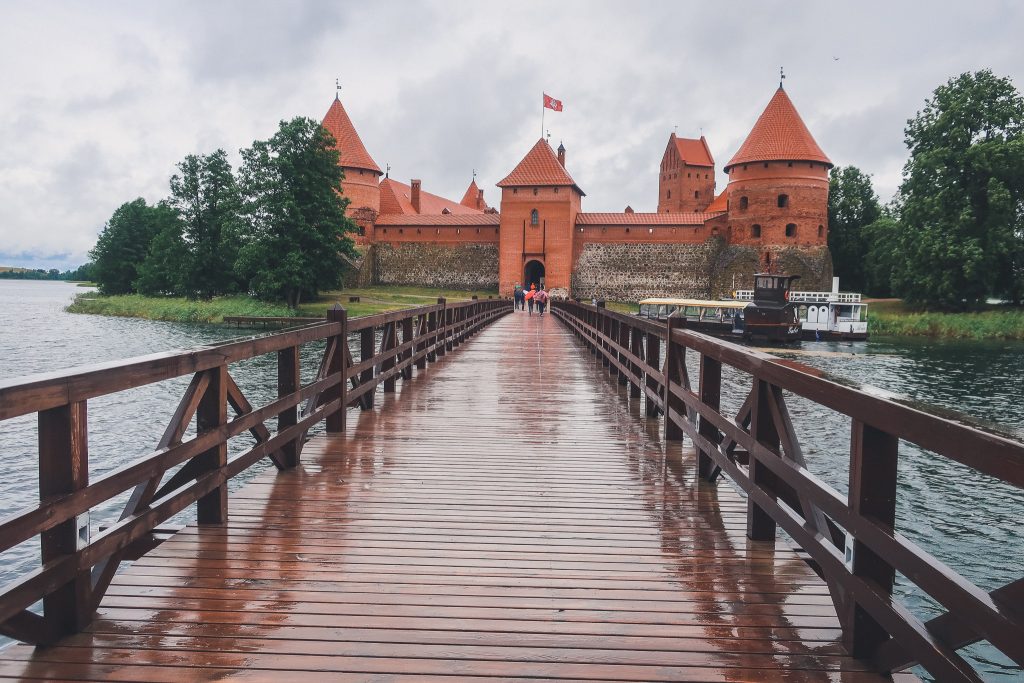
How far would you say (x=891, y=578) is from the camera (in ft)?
7.47

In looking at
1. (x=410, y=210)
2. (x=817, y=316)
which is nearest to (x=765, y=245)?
(x=817, y=316)

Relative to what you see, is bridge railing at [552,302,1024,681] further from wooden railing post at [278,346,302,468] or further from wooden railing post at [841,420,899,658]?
wooden railing post at [278,346,302,468]

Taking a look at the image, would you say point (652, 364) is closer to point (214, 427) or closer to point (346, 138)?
point (214, 427)

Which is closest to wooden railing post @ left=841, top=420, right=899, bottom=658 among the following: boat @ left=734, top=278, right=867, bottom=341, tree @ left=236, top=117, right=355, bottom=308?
boat @ left=734, top=278, right=867, bottom=341

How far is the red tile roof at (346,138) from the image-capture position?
48.6 m

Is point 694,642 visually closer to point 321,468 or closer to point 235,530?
point 235,530

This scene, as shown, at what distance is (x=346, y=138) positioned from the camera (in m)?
49.0

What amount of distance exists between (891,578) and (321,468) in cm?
343

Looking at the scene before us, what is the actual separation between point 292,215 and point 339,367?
3166 cm

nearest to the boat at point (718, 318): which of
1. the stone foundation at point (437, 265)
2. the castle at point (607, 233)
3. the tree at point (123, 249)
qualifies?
the castle at point (607, 233)

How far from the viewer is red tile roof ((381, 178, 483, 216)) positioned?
176 feet

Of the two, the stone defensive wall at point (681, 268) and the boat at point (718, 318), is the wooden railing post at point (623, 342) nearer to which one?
the boat at point (718, 318)

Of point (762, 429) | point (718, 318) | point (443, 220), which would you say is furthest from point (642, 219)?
point (762, 429)

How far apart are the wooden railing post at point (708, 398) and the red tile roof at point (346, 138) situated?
46283 millimetres
